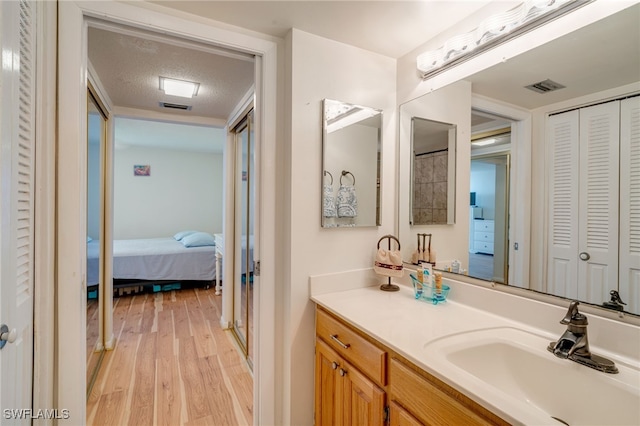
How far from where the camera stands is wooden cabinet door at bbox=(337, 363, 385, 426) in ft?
3.50

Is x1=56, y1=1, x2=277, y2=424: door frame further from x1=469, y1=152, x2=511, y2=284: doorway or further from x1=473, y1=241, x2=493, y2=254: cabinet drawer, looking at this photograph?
x1=473, y1=241, x2=493, y2=254: cabinet drawer

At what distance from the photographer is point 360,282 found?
5.59 ft

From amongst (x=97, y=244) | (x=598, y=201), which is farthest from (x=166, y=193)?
(x=598, y=201)

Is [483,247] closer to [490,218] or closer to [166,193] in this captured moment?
[490,218]

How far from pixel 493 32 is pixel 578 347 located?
127cm

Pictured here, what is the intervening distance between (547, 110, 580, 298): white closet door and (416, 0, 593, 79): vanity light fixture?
15.2 inches

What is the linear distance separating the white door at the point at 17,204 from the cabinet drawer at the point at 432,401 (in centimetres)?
119

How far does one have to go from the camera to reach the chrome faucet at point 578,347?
0.87 meters

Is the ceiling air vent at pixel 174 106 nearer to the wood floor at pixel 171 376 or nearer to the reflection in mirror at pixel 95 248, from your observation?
the reflection in mirror at pixel 95 248

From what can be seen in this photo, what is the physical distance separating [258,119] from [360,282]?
1.08 meters

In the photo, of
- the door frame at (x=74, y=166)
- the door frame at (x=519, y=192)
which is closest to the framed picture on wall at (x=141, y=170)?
the door frame at (x=74, y=166)

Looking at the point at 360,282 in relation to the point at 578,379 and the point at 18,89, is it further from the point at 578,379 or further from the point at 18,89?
the point at 18,89

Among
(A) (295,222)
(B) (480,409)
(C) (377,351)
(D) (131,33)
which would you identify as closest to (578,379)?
(B) (480,409)

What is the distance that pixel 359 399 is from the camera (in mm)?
1164
